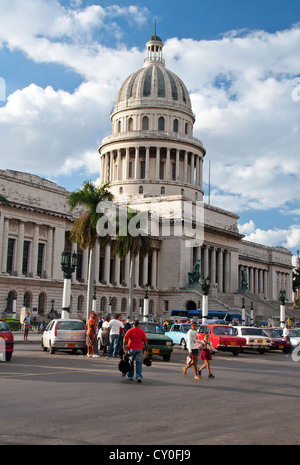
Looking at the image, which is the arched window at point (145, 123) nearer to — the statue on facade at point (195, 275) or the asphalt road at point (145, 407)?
the statue on facade at point (195, 275)

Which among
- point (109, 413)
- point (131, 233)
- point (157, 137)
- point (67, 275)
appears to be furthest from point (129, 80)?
point (109, 413)

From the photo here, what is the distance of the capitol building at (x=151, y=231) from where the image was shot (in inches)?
2147

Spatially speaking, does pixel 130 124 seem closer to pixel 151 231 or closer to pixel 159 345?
pixel 151 231

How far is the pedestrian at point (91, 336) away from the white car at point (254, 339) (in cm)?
Answer: 957

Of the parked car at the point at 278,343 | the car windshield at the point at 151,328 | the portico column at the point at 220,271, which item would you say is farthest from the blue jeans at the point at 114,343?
the portico column at the point at 220,271

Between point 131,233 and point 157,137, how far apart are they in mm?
47855

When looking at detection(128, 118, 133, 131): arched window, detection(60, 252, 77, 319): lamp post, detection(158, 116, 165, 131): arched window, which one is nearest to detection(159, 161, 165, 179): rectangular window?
detection(158, 116, 165, 131): arched window

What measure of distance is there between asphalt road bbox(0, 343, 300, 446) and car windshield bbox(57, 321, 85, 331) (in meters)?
4.39

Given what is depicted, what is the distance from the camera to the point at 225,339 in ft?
91.6

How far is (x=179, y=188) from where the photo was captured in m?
88.8

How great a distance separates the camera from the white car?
96.9 ft

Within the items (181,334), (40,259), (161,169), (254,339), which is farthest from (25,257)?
(161,169)

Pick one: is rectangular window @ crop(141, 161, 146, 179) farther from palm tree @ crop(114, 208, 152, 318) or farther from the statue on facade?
palm tree @ crop(114, 208, 152, 318)
